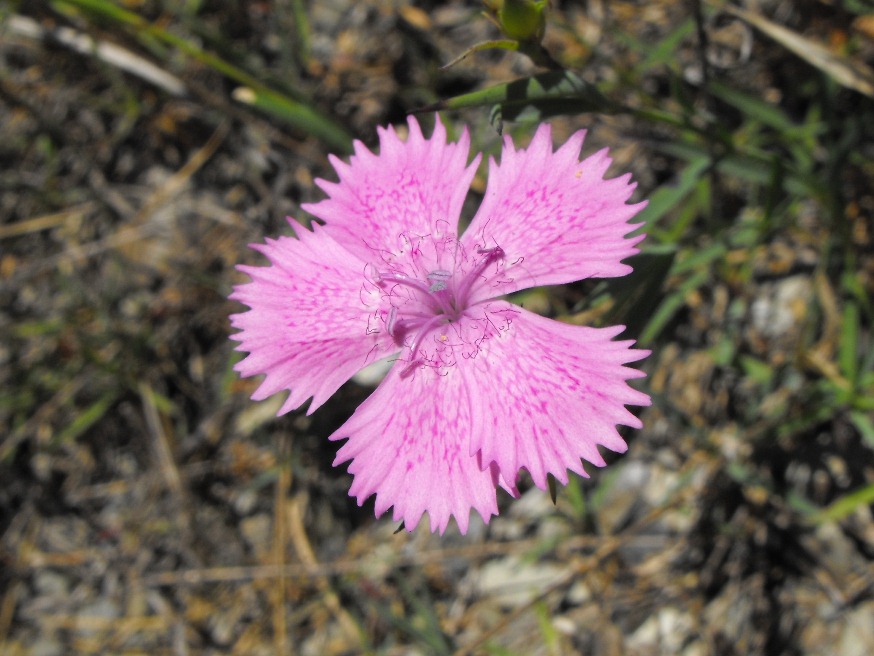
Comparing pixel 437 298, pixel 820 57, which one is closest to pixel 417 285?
pixel 437 298

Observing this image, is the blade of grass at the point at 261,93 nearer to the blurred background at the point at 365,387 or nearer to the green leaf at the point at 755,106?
the blurred background at the point at 365,387

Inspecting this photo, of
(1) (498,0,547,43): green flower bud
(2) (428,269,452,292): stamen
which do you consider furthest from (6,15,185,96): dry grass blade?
(1) (498,0,547,43): green flower bud

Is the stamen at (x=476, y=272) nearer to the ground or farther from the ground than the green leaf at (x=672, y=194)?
nearer to the ground

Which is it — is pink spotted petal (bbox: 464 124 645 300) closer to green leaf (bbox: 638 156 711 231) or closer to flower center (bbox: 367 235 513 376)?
flower center (bbox: 367 235 513 376)

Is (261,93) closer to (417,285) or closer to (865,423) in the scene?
(417,285)

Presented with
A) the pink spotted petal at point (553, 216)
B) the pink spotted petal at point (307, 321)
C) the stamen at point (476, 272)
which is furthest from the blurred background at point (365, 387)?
the pink spotted petal at point (307, 321)

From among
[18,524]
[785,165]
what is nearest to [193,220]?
[18,524]

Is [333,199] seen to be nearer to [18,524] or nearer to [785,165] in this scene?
[785,165]
